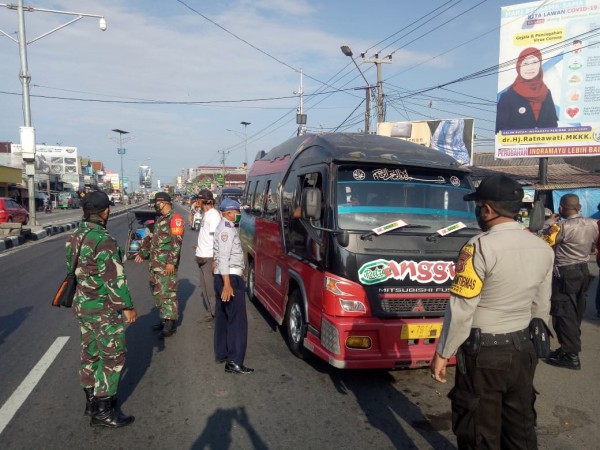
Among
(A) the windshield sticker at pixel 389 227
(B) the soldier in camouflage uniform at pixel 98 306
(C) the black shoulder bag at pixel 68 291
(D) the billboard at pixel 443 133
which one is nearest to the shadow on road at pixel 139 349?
(B) the soldier in camouflage uniform at pixel 98 306

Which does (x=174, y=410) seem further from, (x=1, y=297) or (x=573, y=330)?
(x=1, y=297)

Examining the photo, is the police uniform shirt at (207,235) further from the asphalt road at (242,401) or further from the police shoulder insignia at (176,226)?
the asphalt road at (242,401)

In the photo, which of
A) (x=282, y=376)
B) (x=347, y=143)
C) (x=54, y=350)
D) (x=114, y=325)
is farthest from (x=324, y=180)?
(x=54, y=350)

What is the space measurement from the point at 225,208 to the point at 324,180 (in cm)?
114

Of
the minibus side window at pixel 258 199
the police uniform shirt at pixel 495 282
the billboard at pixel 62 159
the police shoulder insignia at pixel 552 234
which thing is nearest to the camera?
the police uniform shirt at pixel 495 282

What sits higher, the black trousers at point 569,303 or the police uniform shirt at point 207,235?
the police uniform shirt at point 207,235

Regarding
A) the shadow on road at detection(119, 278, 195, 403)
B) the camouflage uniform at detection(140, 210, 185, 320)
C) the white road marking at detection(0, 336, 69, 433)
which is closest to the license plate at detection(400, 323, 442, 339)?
the shadow on road at detection(119, 278, 195, 403)

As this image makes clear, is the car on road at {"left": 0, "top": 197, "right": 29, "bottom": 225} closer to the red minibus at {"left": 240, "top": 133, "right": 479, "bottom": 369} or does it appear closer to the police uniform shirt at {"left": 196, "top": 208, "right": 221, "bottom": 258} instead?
the police uniform shirt at {"left": 196, "top": 208, "right": 221, "bottom": 258}

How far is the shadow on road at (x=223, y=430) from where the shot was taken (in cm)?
325

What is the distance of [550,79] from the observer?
16.4 m

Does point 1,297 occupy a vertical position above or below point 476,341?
below

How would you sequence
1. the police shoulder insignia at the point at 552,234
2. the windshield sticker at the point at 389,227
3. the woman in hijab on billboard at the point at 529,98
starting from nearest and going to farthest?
the windshield sticker at the point at 389,227
the police shoulder insignia at the point at 552,234
the woman in hijab on billboard at the point at 529,98

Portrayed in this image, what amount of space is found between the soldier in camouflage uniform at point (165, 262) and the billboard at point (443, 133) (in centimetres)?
1772

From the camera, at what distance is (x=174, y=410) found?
12.3ft
